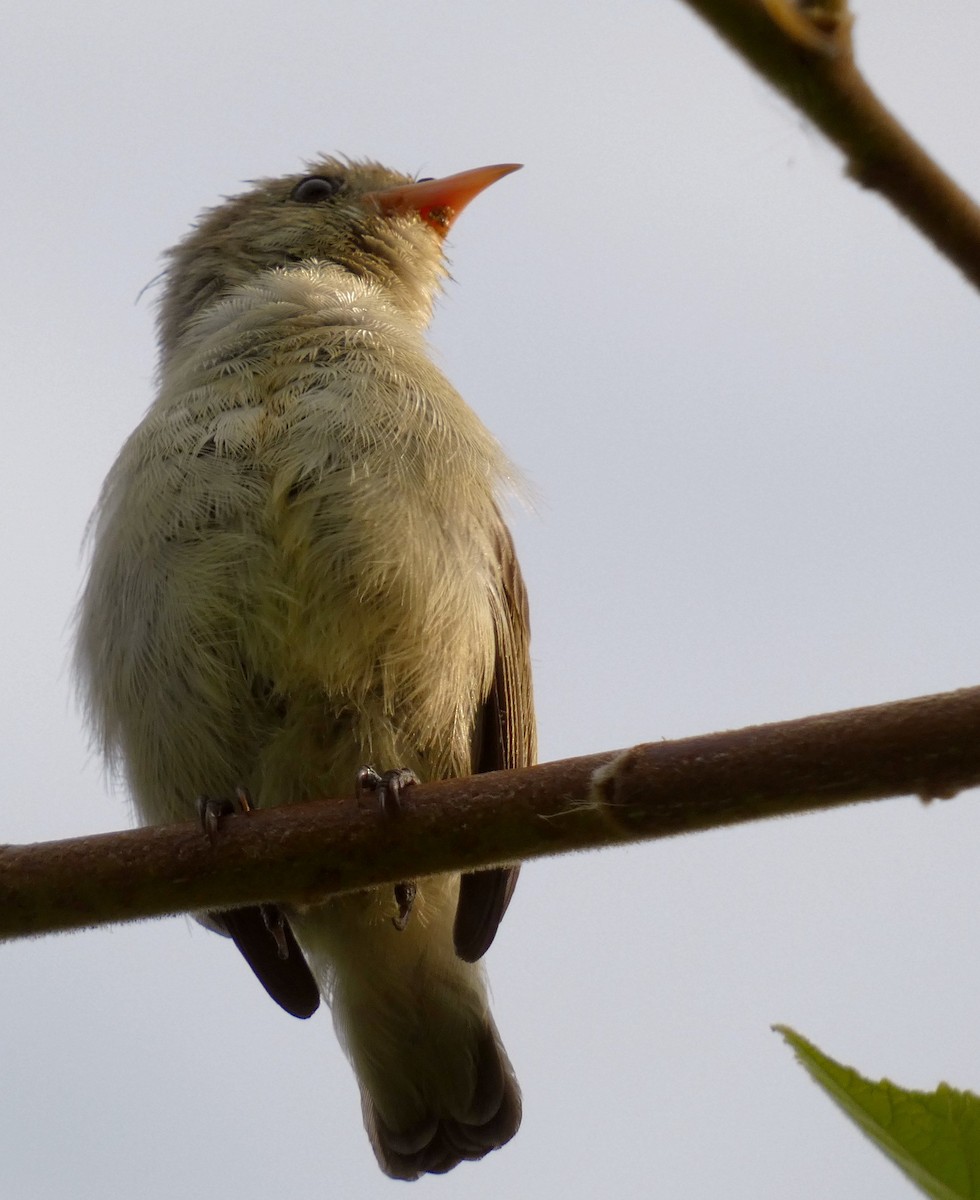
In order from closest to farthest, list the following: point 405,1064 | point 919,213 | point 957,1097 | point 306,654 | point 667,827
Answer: point 919,213 < point 957,1097 < point 667,827 < point 306,654 < point 405,1064

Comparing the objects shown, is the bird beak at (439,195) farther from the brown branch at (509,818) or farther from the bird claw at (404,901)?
the brown branch at (509,818)

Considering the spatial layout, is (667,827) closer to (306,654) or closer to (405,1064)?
(306,654)

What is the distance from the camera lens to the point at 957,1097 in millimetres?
1653

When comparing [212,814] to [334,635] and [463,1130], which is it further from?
[463,1130]

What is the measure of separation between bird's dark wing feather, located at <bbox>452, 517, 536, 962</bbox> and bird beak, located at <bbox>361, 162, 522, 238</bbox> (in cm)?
203

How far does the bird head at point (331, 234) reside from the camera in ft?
19.1

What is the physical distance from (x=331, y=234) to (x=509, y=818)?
3713mm

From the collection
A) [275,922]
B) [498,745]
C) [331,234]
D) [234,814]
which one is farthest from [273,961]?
[331,234]

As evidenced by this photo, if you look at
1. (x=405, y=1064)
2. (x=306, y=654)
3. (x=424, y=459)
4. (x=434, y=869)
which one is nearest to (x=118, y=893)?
(x=434, y=869)

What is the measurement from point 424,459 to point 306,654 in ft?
2.22

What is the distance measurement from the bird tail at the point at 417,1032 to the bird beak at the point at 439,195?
2.91 metres

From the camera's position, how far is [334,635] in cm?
397

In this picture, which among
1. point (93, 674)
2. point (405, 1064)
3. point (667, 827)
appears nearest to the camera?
point (667, 827)

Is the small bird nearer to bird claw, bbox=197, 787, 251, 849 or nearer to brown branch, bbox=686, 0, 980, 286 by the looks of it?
bird claw, bbox=197, 787, 251, 849
